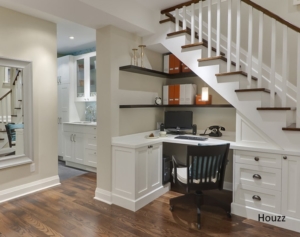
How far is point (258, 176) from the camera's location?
239 cm

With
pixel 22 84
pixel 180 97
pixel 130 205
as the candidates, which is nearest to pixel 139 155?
pixel 130 205

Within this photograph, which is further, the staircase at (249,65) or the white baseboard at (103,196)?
the white baseboard at (103,196)

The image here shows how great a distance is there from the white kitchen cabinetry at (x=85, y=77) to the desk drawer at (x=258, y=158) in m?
3.09

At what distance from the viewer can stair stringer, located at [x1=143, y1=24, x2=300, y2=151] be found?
2.26m

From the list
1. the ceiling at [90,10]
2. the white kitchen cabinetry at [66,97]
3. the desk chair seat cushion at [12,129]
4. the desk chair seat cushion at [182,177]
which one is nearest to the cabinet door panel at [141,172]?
the desk chair seat cushion at [182,177]

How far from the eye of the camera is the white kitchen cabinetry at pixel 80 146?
4.13 metres

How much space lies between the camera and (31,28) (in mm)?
3219

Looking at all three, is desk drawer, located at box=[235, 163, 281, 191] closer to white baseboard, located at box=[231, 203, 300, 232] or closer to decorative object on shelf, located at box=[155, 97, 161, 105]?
white baseboard, located at box=[231, 203, 300, 232]

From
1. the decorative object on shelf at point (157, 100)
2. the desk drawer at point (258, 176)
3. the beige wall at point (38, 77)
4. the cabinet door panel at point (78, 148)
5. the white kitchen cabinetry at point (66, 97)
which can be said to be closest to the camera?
the desk drawer at point (258, 176)

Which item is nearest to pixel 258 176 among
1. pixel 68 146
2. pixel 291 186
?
pixel 291 186

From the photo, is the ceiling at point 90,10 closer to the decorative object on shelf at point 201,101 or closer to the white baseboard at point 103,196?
the decorative object on shelf at point 201,101

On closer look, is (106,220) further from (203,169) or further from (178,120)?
(178,120)

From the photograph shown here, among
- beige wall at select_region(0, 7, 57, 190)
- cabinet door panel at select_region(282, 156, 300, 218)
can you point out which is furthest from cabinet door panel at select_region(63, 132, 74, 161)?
cabinet door panel at select_region(282, 156, 300, 218)

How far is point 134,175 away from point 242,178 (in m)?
1.24
